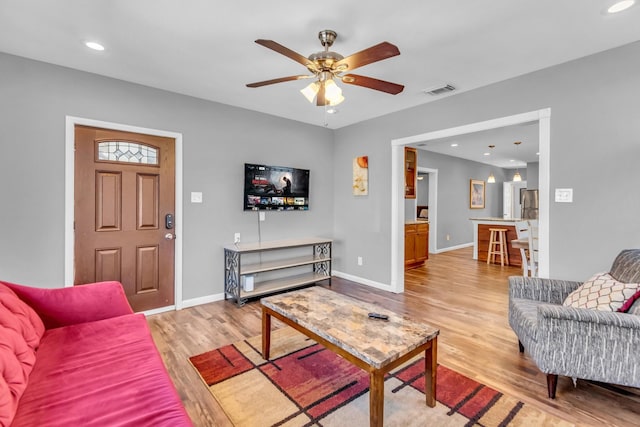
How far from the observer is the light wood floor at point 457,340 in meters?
1.85

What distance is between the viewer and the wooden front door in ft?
9.69

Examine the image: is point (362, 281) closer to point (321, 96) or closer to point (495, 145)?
point (321, 96)

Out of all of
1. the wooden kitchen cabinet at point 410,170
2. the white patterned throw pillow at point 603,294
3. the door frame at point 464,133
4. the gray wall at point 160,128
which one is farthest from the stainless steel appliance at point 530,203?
the white patterned throw pillow at point 603,294

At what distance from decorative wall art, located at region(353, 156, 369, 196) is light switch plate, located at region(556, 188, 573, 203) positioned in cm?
235

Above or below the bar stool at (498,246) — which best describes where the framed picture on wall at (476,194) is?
above

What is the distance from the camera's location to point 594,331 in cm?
174

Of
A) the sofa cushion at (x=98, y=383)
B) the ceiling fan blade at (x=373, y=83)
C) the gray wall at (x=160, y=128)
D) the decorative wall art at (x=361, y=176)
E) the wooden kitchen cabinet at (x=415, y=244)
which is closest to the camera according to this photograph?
the sofa cushion at (x=98, y=383)

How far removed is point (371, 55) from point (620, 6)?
1.69 m

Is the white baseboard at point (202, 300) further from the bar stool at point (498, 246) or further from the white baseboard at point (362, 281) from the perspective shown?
the bar stool at point (498, 246)

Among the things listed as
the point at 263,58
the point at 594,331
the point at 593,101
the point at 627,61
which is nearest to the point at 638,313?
the point at 594,331

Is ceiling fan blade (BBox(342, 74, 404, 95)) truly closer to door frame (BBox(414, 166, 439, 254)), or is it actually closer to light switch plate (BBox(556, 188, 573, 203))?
light switch plate (BBox(556, 188, 573, 203))

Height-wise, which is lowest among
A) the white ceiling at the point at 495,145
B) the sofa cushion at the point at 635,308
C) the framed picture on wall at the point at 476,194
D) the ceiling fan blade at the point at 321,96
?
the sofa cushion at the point at 635,308

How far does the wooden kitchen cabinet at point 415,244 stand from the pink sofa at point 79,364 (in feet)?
15.4

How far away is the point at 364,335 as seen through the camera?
5.81 feet
